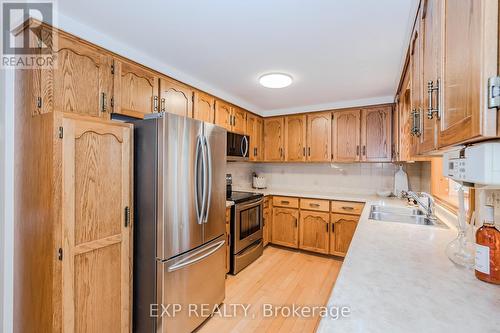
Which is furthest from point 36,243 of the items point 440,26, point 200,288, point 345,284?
point 440,26

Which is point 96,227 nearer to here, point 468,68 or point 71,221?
point 71,221

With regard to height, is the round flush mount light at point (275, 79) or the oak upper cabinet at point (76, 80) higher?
the round flush mount light at point (275, 79)

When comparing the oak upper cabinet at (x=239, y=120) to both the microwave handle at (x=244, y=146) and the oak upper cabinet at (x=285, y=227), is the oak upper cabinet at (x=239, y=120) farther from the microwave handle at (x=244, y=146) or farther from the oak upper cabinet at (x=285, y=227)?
the oak upper cabinet at (x=285, y=227)

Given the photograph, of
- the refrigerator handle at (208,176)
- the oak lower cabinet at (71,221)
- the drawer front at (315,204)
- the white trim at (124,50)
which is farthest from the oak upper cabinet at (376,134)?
the oak lower cabinet at (71,221)

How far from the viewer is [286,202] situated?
3561 mm

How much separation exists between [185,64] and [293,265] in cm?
269

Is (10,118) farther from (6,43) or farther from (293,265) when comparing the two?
(293,265)

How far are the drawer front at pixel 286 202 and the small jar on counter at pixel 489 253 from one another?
2.58 m

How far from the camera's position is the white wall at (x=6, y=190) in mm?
1489

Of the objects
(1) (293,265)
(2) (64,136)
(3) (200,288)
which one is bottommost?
(1) (293,265)

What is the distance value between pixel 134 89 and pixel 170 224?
1169 mm

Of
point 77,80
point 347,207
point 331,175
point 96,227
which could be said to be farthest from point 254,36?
point 331,175

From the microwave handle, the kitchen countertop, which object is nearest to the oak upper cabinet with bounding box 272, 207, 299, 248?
the microwave handle

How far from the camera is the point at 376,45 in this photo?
188 centimetres
